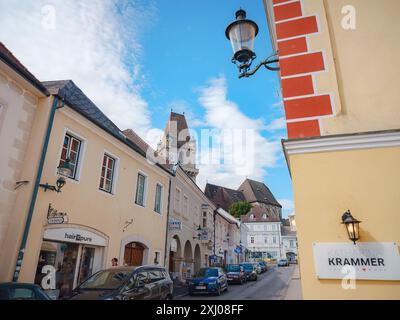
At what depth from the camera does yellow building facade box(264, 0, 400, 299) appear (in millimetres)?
3266

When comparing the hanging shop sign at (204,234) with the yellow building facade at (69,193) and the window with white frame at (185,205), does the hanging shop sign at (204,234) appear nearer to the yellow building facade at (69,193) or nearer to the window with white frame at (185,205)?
the window with white frame at (185,205)

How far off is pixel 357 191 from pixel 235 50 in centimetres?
288

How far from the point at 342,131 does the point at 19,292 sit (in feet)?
21.9

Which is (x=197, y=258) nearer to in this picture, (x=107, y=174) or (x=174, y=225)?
(x=174, y=225)

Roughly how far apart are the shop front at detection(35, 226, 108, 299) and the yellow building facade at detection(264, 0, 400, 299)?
8309mm

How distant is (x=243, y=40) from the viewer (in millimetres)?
4660

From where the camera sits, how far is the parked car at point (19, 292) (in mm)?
5570

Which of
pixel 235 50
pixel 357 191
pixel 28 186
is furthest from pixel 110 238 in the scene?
pixel 357 191

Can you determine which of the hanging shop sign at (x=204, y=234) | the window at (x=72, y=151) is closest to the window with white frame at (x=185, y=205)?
the hanging shop sign at (x=204, y=234)

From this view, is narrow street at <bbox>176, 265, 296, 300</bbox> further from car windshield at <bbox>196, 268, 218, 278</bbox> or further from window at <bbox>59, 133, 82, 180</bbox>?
window at <bbox>59, 133, 82, 180</bbox>

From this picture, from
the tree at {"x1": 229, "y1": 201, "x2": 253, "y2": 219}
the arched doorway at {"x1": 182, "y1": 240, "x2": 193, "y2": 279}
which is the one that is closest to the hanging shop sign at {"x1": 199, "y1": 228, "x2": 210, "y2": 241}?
the arched doorway at {"x1": 182, "y1": 240, "x2": 193, "y2": 279}

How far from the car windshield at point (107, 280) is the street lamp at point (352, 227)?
6289 millimetres

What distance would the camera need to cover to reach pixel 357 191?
3.48 m
